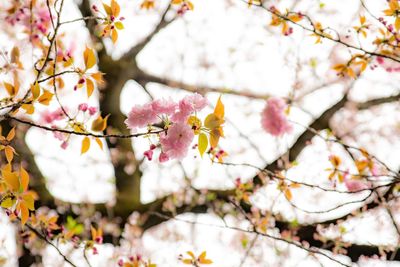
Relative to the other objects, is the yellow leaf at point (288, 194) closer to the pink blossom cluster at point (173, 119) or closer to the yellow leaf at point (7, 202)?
the pink blossom cluster at point (173, 119)

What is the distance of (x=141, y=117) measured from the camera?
4.29 feet

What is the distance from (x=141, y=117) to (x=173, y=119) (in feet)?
0.43

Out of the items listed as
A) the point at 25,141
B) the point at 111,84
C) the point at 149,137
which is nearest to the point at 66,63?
the point at 149,137

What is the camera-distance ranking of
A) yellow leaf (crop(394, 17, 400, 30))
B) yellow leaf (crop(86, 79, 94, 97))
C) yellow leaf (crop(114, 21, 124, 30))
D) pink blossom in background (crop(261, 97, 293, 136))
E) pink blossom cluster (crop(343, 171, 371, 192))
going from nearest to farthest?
yellow leaf (crop(86, 79, 94, 97)), yellow leaf (crop(114, 21, 124, 30)), yellow leaf (crop(394, 17, 400, 30)), pink blossom cluster (crop(343, 171, 371, 192)), pink blossom in background (crop(261, 97, 293, 136))

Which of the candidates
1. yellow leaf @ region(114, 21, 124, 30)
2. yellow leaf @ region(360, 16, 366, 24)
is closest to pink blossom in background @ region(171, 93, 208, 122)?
yellow leaf @ region(114, 21, 124, 30)

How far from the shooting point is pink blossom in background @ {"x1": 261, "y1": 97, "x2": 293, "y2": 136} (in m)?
2.41

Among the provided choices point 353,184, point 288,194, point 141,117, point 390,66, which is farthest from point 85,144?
point 390,66

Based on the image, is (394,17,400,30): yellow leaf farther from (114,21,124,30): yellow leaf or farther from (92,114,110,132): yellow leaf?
(92,114,110,132): yellow leaf

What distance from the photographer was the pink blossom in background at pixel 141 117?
4.26 feet

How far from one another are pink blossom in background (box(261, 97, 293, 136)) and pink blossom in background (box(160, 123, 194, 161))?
4.09ft

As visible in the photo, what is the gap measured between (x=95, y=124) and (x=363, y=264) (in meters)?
2.19

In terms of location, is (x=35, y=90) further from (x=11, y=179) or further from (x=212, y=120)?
(x=212, y=120)

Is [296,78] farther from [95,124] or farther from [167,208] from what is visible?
[95,124]

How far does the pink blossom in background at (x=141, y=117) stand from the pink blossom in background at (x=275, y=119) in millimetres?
1268
